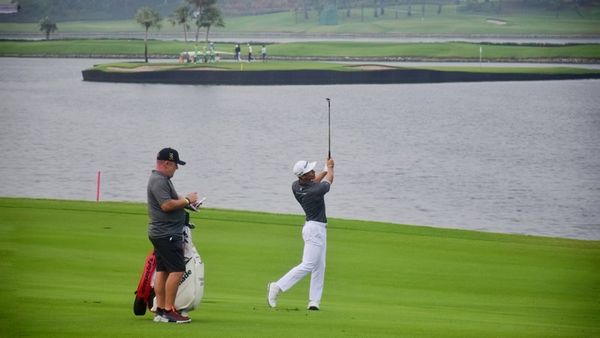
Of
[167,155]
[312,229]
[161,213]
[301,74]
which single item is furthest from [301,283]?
[301,74]

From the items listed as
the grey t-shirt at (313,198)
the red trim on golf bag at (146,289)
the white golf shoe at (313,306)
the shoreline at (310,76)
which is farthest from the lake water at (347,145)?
the red trim on golf bag at (146,289)

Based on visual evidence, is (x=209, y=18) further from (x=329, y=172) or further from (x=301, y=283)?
(x=329, y=172)

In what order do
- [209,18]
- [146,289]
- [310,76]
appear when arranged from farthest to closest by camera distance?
[209,18], [310,76], [146,289]

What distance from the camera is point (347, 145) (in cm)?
6869

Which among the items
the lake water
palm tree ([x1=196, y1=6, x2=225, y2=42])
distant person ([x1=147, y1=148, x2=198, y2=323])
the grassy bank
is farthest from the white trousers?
the grassy bank

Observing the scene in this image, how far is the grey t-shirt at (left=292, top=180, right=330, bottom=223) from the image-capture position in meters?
14.6

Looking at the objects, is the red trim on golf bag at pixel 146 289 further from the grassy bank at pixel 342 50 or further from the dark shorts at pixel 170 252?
the grassy bank at pixel 342 50

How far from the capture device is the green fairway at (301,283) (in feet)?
42.5

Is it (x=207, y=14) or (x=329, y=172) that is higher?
(x=329, y=172)

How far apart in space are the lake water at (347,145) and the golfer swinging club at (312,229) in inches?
788

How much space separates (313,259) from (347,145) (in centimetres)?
5394

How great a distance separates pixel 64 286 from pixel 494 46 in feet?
436

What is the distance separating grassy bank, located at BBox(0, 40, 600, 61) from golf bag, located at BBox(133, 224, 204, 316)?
406 feet

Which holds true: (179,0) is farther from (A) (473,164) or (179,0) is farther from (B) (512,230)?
(B) (512,230)
